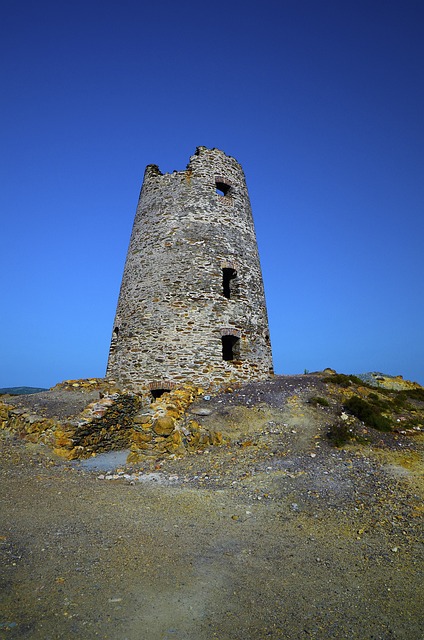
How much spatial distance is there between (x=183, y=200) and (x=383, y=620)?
676 inches

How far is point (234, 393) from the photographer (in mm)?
14062

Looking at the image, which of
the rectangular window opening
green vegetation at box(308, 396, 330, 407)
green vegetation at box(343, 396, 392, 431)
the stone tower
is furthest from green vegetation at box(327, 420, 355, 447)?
the rectangular window opening

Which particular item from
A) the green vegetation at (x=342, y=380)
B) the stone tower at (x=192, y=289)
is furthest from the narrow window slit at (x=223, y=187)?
the green vegetation at (x=342, y=380)

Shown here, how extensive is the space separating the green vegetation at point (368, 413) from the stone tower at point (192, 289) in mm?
4779

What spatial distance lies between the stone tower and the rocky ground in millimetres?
5269

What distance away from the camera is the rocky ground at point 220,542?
380 centimetres

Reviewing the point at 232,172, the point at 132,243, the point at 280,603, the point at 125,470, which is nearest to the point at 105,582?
the point at 280,603

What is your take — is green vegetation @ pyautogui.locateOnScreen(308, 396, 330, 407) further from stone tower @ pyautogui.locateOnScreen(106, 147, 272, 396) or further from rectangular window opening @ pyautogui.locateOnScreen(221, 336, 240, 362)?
rectangular window opening @ pyautogui.locateOnScreen(221, 336, 240, 362)

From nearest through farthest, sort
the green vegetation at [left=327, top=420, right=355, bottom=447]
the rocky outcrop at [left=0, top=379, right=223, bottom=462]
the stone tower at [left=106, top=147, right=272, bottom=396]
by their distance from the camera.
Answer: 1. the green vegetation at [left=327, top=420, right=355, bottom=447]
2. the rocky outcrop at [left=0, top=379, right=223, bottom=462]
3. the stone tower at [left=106, top=147, right=272, bottom=396]

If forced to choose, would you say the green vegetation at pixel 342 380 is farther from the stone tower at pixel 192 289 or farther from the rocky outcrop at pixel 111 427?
the rocky outcrop at pixel 111 427

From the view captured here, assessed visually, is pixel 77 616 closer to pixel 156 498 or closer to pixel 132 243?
pixel 156 498

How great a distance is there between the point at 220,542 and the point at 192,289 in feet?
38.5

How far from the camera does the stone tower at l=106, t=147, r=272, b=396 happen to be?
50.3 feet

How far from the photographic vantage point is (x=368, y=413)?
12.0m
